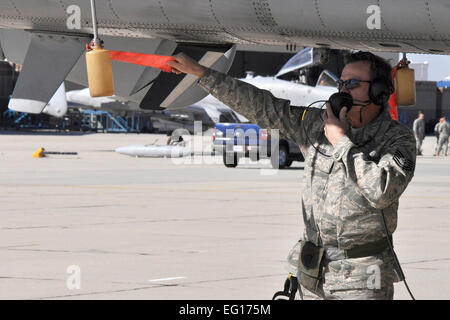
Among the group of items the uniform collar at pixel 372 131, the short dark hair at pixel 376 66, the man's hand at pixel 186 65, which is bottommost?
the uniform collar at pixel 372 131

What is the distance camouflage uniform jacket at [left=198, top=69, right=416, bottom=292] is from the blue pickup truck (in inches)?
834

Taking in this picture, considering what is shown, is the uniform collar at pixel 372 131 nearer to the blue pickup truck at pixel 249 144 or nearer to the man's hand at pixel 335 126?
the man's hand at pixel 335 126

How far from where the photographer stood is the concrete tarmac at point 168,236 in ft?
27.7

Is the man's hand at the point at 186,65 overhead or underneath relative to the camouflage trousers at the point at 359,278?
overhead

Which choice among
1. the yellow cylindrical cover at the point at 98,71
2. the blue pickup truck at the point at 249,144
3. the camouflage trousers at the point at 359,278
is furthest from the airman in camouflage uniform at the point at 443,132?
the camouflage trousers at the point at 359,278

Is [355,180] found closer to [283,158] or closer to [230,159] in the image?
[283,158]

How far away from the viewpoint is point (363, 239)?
468 cm

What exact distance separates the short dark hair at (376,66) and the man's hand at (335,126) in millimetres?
360

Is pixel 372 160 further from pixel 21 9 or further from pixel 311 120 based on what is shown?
pixel 21 9

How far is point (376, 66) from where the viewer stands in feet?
16.1

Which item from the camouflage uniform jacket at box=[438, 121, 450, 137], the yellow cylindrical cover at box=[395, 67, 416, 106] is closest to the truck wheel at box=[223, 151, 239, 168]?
the camouflage uniform jacket at box=[438, 121, 450, 137]

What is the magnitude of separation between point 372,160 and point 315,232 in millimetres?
523

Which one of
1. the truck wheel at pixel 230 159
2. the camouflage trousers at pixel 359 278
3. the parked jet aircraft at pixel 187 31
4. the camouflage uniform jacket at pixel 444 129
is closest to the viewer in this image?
the camouflage trousers at pixel 359 278

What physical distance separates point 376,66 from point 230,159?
2291 cm
